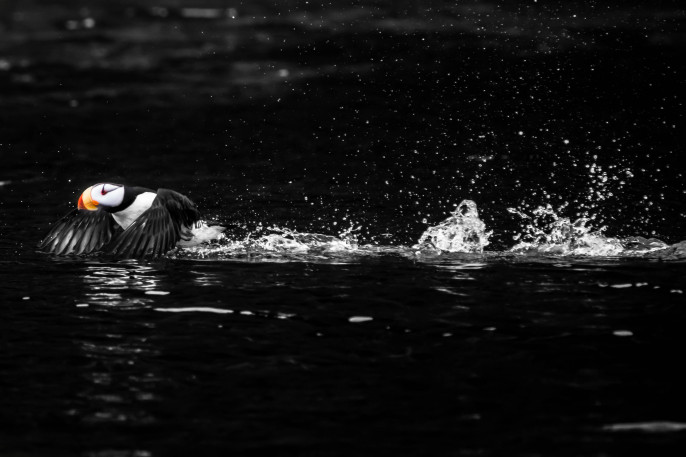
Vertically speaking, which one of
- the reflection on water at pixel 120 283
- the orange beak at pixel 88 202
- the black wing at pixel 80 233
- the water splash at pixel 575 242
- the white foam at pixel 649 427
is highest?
the orange beak at pixel 88 202

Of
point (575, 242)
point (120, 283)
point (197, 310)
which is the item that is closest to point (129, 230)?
point (120, 283)

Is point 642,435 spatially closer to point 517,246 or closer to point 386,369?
point 386,369

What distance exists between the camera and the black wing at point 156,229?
8789 millimetres

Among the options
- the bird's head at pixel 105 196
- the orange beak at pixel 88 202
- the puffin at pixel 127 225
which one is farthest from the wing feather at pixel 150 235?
the orange beak at pixel 88 202

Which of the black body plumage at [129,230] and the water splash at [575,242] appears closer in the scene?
the black body plumage at [129,230]

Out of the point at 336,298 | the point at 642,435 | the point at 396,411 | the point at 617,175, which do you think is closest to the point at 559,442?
the point at 642,435

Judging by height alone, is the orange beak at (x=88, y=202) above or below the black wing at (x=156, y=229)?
above

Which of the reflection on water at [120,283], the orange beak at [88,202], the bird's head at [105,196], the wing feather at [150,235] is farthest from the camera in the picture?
the orange beak at [88,202]

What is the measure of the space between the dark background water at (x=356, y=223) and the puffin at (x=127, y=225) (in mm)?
275

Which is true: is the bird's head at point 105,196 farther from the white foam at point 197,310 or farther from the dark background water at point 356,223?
the white foam at point 197,310

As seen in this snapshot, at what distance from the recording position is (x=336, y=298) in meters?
8.09

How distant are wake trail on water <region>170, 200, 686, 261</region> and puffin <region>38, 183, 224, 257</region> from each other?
1.28 feet

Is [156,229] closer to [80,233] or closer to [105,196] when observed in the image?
[105,196]

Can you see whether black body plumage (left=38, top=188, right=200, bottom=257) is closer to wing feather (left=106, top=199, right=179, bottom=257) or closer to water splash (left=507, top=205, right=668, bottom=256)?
wing feather (left=106, top=199, right=179, bottom=257)
